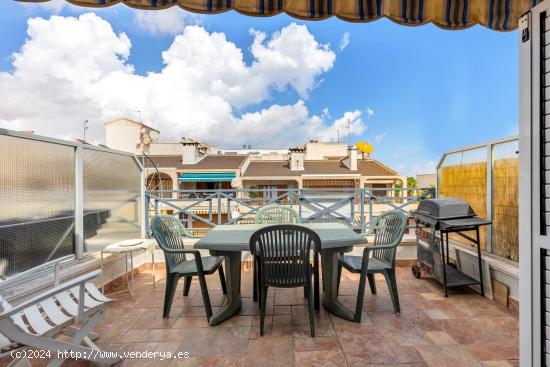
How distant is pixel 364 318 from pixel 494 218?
6.97ft

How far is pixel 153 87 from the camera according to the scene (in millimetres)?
13266

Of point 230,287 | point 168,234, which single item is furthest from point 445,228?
point 168,234

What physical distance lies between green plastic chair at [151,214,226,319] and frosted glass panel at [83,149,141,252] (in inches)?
49.8

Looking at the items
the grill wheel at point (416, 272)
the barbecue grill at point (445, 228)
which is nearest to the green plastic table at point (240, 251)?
the barbecue grill at point (445, 228)

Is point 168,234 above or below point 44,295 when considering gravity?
above

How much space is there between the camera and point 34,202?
2711 mm

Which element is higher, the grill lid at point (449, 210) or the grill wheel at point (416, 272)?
the grill lid at point (449, 210)

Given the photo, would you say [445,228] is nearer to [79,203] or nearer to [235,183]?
[79,203]

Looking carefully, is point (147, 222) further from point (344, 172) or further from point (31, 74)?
point (344, 172)

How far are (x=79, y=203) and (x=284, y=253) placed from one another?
2740 mm

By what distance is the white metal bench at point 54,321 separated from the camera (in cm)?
163

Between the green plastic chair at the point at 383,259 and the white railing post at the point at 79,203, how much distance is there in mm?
3194

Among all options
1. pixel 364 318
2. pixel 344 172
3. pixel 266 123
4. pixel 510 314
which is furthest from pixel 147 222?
pixel 266 123

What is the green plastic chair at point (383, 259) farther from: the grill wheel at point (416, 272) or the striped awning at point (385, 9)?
the striped awning at point (385, 9)
